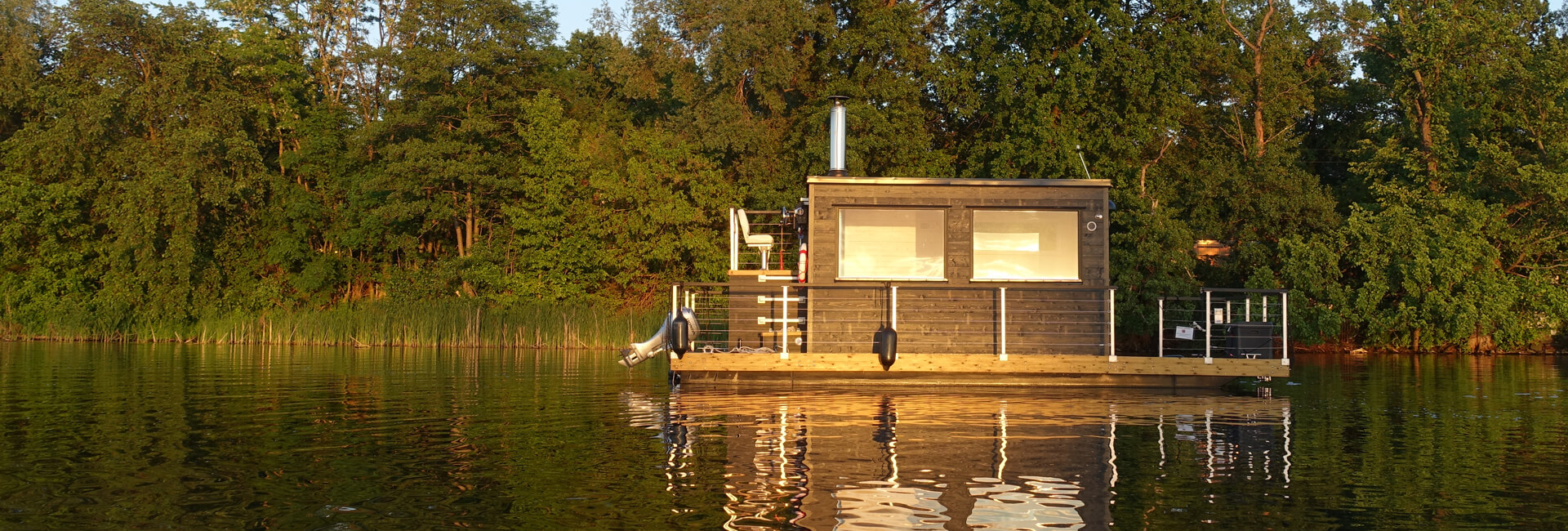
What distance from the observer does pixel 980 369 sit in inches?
630

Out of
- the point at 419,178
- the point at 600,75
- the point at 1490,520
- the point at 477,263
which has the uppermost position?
the point at 600,75

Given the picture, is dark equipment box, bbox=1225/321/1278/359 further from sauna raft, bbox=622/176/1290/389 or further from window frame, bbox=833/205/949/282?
window frame, bbox=833/205/949/282

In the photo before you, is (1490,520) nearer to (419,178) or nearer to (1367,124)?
(1367,124)

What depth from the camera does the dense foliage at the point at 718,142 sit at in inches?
1230

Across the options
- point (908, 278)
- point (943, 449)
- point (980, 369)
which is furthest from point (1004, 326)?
point (943, 449)

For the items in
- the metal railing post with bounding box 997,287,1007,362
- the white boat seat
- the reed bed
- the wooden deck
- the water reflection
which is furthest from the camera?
the reed bed

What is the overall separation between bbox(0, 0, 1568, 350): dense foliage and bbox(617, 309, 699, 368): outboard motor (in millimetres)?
16715

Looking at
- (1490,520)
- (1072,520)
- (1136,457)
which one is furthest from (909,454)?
(1490,520)

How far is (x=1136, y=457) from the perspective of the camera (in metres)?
9.89

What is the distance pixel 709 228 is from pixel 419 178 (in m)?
8.75

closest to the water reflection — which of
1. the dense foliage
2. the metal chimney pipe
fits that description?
the metal chimney pipe

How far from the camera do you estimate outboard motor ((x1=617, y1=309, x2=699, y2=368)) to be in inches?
638

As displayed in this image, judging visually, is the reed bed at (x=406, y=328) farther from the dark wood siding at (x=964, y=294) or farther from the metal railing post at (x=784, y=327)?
the dark wood siding at (x=964, y=294)

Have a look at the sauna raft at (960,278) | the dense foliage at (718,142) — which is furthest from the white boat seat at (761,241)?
the dense foliage at (718,142)
